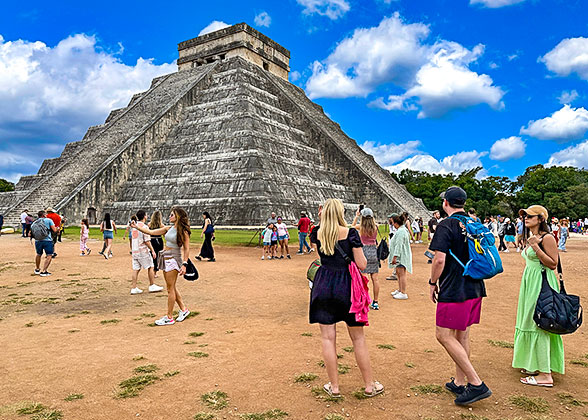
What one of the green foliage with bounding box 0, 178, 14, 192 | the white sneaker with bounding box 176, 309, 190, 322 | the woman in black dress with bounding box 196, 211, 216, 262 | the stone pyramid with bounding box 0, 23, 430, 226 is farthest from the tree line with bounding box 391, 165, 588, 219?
the green foliage with bounding box 0, 178, 14, 192

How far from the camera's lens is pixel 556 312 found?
12.0 feet

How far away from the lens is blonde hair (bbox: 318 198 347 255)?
3516 millimetres

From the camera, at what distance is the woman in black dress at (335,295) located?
3.45m

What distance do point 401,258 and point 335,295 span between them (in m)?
4.63

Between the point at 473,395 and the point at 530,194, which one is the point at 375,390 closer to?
the point at 473,395

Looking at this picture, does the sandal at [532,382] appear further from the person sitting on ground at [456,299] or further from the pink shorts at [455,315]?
the pink shorts at [455,315]

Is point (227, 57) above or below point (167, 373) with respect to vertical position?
above

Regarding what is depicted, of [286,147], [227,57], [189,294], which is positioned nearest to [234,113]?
[286,147]

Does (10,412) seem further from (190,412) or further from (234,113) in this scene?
(234,113)

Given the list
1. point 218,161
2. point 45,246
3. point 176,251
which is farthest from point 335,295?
point 218,161

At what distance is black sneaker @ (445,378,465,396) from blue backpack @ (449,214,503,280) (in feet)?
3.24

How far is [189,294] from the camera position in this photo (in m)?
7.86

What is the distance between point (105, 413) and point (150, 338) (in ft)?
6.33

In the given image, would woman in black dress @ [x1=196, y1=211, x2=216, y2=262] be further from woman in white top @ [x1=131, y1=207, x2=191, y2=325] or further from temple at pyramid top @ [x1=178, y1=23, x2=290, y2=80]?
temple at pyramid top @ [x1=178, y1=23, x2=290, y2=80]
